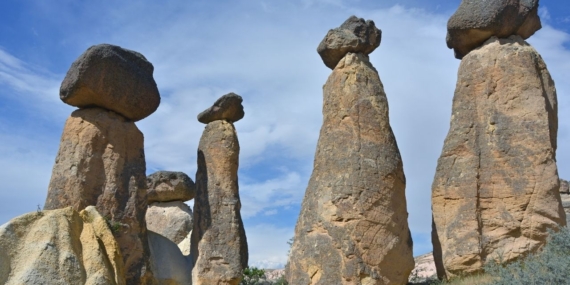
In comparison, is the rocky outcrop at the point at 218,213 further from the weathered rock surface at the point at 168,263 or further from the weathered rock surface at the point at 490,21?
the weathered rock surface at the point at 490,21

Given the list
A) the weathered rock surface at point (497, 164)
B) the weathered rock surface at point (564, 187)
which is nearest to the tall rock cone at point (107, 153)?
the weathered rock surface at point (497, 164)

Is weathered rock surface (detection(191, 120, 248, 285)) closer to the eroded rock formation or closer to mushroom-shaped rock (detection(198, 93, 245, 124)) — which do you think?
mushroom-shaped rock (detection(198, 93, 245, 124))

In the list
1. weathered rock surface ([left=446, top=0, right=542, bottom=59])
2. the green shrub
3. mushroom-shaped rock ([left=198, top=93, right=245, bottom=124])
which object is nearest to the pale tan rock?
mushroom-shaped rock ([left=198, top=93, right=245, bottom=124])

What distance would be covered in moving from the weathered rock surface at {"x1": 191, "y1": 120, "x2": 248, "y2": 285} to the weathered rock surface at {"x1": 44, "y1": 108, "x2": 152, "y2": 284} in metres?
1.22

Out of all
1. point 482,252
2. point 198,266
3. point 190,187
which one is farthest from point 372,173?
point 190,187

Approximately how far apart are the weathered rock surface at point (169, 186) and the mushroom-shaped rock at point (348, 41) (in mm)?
6766

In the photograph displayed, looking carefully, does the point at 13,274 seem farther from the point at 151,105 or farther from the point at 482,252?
the point at 482,252

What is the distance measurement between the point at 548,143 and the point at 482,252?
1929 mm

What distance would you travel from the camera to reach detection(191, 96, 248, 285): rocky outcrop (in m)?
12.8

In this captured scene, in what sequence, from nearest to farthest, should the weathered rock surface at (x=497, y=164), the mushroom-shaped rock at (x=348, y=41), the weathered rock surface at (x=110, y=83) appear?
the weathered rock surface at (x=497, y=164)
the mushroom-shaped rock at (x=348, y=41)
the weathered rock surface at (x=110, y=83)

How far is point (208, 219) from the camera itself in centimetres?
Answer: 1316

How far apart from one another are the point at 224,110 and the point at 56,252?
18.7ft

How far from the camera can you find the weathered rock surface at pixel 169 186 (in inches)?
661

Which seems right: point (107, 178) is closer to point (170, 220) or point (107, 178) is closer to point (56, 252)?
point (56, 252)
